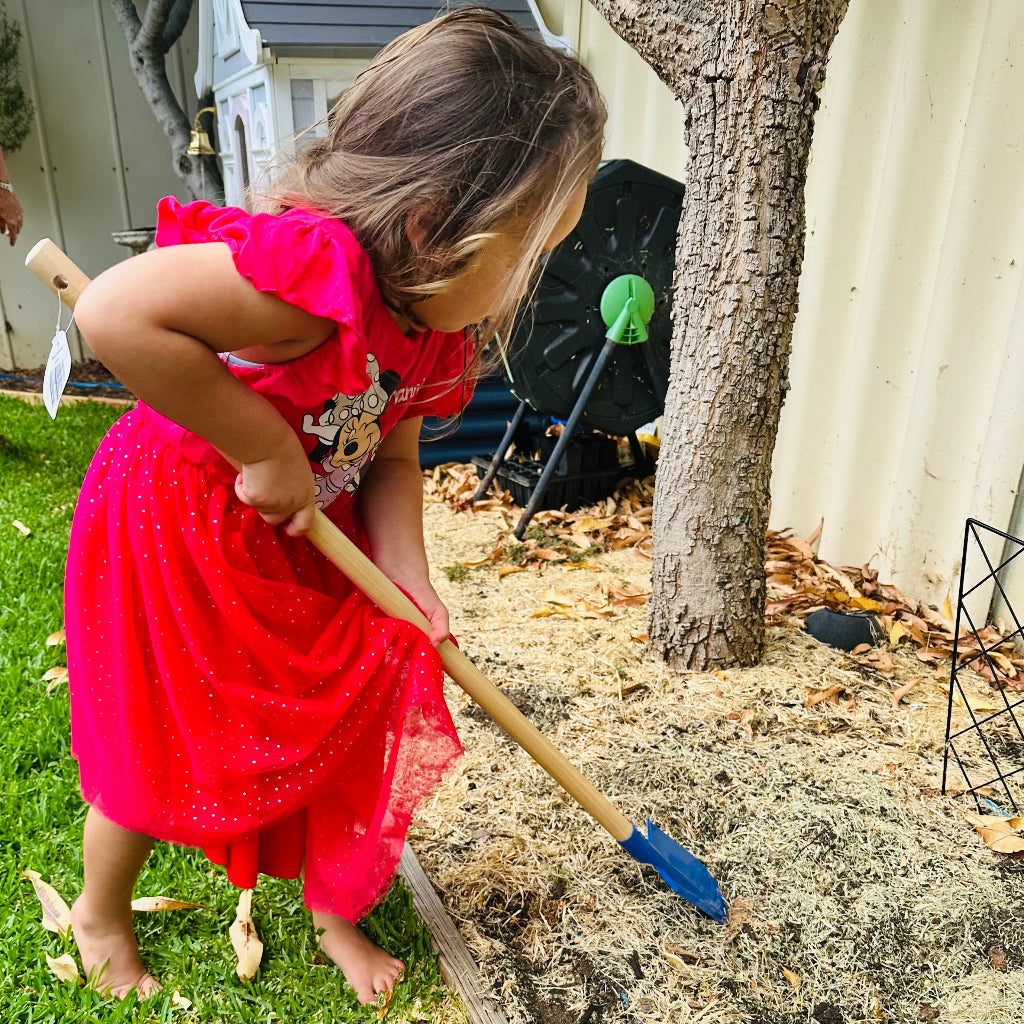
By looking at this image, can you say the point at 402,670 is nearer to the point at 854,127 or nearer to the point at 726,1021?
the point at 726,1021

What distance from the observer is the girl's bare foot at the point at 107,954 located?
1430 millimetres

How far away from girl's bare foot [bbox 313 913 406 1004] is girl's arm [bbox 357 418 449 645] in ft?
1.93

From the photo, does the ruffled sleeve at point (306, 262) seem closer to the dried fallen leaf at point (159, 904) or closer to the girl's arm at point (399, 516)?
the girl's arm at point (399, 516)

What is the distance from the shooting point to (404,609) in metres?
1.30

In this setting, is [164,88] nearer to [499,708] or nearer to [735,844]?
[499,708]

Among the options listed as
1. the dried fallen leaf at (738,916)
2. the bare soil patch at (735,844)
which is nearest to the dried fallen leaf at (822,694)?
the bare soil patch at (735,844)

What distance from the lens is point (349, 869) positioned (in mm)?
1336

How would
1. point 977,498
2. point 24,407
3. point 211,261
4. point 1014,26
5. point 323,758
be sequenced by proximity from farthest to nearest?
point 24,407, point 977,498, point 1014,26, point 323,758, point 211,261

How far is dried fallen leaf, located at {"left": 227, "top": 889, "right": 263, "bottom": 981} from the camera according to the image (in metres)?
1.48

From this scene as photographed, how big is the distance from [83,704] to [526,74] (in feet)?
Answer: 3.63

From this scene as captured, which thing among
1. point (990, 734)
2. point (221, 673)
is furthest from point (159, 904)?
point (990, 734)

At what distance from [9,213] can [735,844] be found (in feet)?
11.7

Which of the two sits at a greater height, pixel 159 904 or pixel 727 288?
pixel 727 288

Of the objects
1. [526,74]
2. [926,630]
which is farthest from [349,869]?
[926,630]
